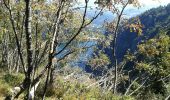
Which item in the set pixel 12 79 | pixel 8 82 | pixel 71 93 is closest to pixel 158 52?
pixel 71 93

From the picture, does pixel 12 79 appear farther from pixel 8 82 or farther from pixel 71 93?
pixel 71 93

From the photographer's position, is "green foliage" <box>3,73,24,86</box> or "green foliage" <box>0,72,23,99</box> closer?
"green foliage" <box>0,72,23,99</box>

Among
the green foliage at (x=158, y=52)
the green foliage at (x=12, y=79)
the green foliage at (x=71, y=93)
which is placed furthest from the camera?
the green foliage at (x=158, y=52)

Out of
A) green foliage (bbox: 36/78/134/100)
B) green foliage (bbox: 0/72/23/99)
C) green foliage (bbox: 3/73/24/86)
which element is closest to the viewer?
green foliage (bbox: 0/72/23/99)

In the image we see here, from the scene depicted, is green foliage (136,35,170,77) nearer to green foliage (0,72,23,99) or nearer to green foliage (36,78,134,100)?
green foliage (36,78,134,100)

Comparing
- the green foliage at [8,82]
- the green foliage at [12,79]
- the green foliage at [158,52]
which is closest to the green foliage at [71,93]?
the green foliage at [8,82]

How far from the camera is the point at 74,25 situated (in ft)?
56.2

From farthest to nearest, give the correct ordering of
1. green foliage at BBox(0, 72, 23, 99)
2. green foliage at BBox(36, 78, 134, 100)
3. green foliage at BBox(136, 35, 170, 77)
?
green foliage at BBox(136, 35, 170, 77), green foliage at BBox(36, 78, 134, 100), green foliage at BBox(0, 72, 23, 99)

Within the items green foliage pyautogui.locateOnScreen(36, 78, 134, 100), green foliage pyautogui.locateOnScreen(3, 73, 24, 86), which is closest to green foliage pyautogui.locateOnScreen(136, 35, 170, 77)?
green foliage pyautogui.locateOnScreen(36, 78, 134, 100)

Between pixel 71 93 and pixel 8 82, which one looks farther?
pixel 8 82

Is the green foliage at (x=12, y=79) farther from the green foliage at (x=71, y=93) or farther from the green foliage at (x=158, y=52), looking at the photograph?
the green foliage at (x=158, y=52)

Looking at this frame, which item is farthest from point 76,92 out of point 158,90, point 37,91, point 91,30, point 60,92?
point 158,90

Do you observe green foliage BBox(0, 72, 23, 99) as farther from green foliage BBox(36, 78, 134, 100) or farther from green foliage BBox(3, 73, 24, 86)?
green foliage BBox(36, 78, 134, 100)

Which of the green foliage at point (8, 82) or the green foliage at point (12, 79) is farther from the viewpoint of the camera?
the green foliage at point (12, 79)
